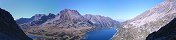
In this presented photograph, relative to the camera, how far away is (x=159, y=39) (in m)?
61.4

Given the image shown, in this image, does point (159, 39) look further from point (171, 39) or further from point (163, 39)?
point (171, 39)

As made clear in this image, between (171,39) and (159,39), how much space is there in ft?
32.5

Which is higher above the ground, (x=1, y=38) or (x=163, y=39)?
(x=1, y=38)

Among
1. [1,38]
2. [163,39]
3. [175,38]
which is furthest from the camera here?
[1,38]

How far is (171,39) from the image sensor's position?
5150 cm

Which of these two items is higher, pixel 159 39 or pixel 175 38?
pixel 159 39

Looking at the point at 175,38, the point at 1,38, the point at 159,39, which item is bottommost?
the point at 175,38

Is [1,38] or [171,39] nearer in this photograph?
[171,39]

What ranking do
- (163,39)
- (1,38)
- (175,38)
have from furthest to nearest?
(1,38)
(163,39)
(175,38)

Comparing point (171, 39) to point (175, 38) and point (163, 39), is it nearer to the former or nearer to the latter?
point (175, 38)

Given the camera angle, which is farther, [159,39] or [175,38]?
[159,39]

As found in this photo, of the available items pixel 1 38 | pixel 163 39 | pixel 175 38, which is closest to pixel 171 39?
pixel 175 38

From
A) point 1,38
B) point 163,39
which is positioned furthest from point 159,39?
point 1,38

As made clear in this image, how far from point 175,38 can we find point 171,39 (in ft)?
7.27
